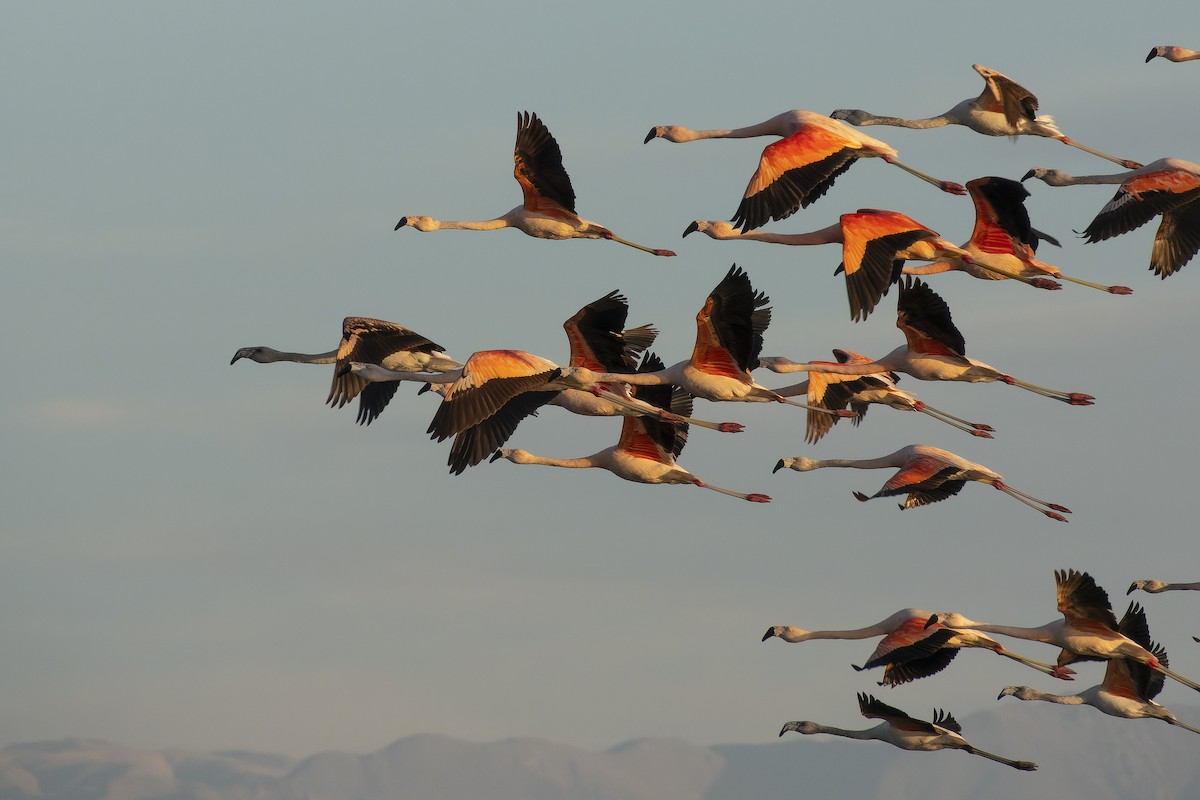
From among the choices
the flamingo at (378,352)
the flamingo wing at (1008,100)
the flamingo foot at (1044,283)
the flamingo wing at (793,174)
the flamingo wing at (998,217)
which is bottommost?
the flamingo at (378,352)

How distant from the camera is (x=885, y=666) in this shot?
30.1 meters

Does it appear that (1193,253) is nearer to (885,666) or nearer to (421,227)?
(885,666)

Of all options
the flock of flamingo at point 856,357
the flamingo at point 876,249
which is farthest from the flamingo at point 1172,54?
the flamingo at point 876,249

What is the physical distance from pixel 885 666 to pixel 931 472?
293 cm

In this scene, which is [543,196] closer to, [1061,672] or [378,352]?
[378,352]

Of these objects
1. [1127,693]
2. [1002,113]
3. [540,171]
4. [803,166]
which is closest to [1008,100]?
[1002,113]

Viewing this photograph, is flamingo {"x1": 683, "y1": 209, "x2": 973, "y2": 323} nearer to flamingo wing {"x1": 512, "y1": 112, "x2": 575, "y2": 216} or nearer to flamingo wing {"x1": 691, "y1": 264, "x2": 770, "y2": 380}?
flamingo wing {"x1": 691, "y1": 264, "x2": 770, "y2": 380}

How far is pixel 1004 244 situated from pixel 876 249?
14.7ft

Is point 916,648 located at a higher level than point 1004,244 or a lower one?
lower

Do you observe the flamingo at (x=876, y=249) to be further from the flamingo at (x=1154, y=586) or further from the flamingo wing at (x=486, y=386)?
the flamingo at (x=1154, y=586)

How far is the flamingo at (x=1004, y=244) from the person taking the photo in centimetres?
3016

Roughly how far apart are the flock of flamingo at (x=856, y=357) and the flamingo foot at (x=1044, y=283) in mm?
36

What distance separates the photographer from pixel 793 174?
26891mm

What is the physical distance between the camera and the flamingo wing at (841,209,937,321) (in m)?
25.5
